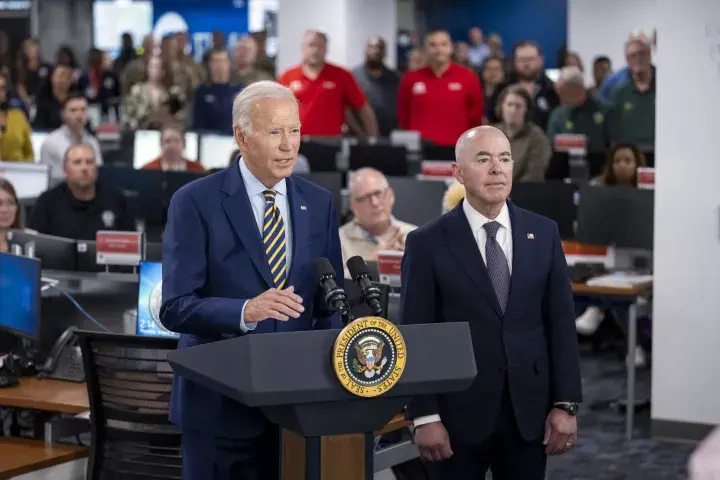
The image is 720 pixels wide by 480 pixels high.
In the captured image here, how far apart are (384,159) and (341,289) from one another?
696 cm

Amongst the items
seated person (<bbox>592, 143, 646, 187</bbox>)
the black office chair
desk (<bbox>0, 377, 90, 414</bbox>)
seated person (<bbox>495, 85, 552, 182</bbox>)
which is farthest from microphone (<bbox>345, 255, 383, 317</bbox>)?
seated person (<bbox>495, 85, 552, 182</bbox>)

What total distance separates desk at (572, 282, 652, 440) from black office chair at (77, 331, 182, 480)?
10.0 feet

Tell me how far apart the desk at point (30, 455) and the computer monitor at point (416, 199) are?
3.66 meters

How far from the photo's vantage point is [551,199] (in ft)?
25.9

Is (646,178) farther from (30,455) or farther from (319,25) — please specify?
(319,25)

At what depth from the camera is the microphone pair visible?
8.80ft

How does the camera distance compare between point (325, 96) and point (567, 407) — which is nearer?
point (567, 407)

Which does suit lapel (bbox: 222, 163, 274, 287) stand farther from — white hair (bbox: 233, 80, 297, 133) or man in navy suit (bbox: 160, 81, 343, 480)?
white hair (bbox: 233, 80, 297, 133)

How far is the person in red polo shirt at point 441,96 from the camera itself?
10.6m

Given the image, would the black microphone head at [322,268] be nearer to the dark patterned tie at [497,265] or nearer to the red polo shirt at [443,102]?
the dark patterned tie at [497,265]

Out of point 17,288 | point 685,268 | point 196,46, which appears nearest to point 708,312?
point 685,268

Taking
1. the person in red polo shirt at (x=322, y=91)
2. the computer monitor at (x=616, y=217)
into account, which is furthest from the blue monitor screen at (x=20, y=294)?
the person in red polo shirt at (x=322, y=91)

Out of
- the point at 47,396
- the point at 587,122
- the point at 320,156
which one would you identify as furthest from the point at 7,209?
the point at 587,122

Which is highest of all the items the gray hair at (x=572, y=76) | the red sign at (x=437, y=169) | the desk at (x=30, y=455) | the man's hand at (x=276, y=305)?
the gray hair at (x=572, y=76)
